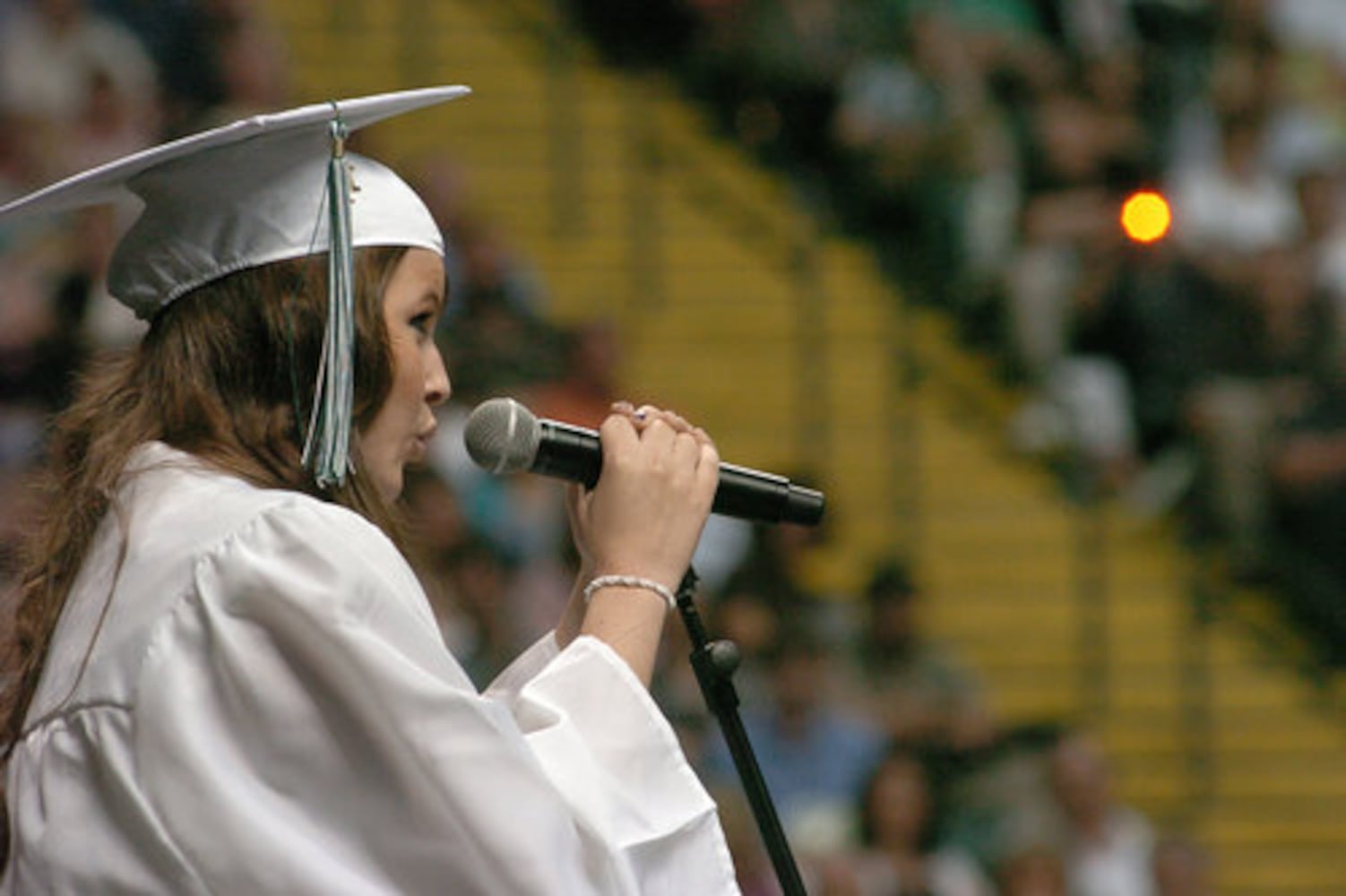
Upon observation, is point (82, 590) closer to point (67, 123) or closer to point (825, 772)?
point (825, 772)

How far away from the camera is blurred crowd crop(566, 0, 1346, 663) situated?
776 cm

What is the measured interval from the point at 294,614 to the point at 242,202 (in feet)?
1.42

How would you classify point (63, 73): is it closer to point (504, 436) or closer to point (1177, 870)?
point (1177, 870)

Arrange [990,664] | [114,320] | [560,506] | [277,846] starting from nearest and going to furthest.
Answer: [277,846] < [114,320] < [560,506] < [990,664]

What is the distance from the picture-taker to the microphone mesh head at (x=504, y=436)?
2416 mm

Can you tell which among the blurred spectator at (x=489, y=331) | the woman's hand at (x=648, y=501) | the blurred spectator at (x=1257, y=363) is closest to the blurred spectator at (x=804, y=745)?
the blurred spectator at (x=489, y=331)

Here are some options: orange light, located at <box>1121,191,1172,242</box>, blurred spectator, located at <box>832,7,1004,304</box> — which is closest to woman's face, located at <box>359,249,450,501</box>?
orange light, located at <box>1121,191,1172,242</box>

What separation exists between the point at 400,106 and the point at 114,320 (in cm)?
380

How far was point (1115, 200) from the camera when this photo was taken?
317 inches

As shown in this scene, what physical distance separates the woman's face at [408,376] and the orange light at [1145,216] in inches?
202

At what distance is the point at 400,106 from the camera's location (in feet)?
8.24

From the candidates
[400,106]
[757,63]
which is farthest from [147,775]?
[757,63]

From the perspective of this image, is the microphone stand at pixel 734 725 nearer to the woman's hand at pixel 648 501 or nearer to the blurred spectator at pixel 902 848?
the woman's hand at pixel 648 501

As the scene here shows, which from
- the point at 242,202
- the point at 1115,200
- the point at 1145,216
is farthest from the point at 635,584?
the point at 1115,200
